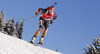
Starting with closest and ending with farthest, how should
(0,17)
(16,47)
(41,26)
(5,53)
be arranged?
(5,53) → (16,47) → (41,26) → (0,17)

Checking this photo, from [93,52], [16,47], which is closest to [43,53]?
[16,47]

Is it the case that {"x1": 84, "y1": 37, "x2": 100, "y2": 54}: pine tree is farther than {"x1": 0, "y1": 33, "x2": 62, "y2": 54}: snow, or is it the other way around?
{"x1": 84, "y1": 37, "x2": 100, "y2": 54}: pine tree

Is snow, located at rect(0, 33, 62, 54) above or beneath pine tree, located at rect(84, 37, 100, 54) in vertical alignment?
above

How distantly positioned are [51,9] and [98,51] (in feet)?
47.1

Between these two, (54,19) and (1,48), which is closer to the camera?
(1,48)

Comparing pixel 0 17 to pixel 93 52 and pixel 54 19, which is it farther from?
pixel 54 19

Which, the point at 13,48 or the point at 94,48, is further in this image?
the point at 94,48

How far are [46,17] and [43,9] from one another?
507 millimetres

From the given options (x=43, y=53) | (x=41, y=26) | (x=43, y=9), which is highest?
(x=43, y=9)

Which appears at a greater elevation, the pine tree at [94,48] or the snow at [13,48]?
the snow at [13,48]

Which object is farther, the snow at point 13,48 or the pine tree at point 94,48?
the pine tree at point 94,48

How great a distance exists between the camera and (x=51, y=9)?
11.5m

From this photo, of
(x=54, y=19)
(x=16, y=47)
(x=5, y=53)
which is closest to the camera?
(x=5, y=53)

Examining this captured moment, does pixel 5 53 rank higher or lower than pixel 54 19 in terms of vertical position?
lower
